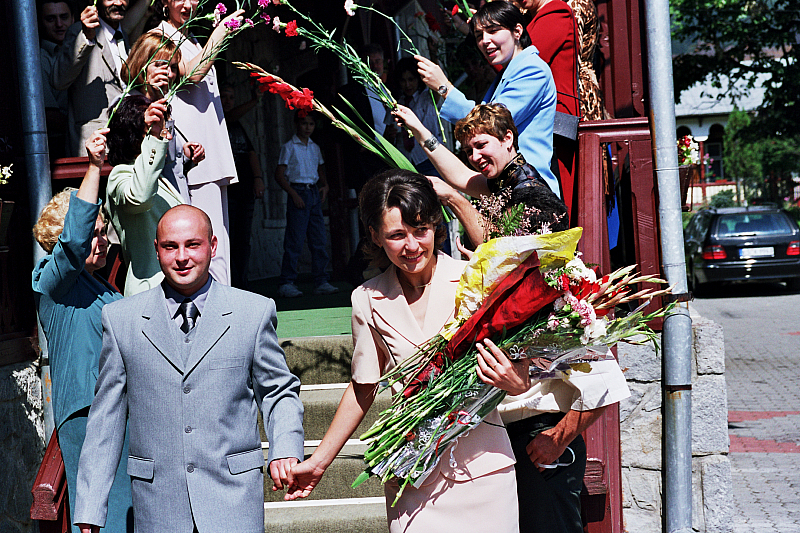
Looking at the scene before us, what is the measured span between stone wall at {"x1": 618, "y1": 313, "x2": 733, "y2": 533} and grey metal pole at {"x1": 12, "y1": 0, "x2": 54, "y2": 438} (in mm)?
3411

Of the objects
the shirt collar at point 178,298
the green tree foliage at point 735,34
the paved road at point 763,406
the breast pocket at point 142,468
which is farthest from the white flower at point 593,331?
the green tree foliage at point 735,34

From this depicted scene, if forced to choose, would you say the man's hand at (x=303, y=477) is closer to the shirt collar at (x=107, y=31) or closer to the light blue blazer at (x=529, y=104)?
the light blue blazer at (x=529, y=104)

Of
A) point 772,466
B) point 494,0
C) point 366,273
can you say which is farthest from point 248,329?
point 772,466

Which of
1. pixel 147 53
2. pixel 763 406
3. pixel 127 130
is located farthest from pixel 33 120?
pixel 763 406

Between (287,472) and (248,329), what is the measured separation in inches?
20.4

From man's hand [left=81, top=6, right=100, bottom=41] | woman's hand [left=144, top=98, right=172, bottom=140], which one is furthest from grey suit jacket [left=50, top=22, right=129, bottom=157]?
woman's hand [left=144, top=98, right=172, bottom=140]

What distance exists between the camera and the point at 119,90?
5332 mm

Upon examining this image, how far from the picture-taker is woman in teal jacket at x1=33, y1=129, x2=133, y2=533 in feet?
11.2

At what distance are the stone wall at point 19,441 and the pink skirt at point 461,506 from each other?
2.93 meters

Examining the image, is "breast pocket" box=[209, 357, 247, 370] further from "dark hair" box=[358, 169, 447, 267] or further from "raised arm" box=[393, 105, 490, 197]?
"raised arm" box=[393, 105, 490, 197]

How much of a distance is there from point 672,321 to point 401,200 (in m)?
2.59

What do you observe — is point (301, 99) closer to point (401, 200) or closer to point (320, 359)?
point (320, 359)

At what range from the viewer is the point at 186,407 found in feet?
9.48

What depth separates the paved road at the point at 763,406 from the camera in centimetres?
630
